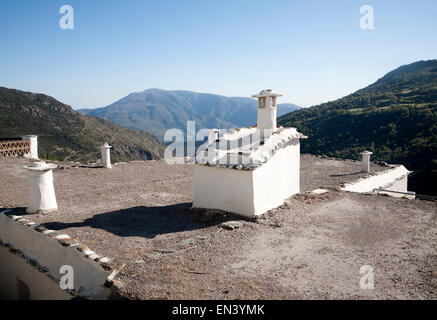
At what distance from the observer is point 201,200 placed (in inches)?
332

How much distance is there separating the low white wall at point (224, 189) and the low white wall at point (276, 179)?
0.66 feet

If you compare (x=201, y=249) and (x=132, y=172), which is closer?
(x=201, y=249)

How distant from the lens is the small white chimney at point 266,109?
9.32 metres

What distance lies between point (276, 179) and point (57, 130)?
153 feet

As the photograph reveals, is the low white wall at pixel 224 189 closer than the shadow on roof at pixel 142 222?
No

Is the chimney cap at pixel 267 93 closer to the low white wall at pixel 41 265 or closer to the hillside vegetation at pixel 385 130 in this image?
the low white wall at pixel 41 265

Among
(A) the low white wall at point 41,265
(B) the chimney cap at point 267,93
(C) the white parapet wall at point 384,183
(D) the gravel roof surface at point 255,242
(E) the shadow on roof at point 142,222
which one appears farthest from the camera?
(C) the white parapet wall at point 384,183

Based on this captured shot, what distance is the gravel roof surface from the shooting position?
4.57 meters

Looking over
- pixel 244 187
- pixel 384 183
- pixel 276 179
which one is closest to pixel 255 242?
pixel 244 187

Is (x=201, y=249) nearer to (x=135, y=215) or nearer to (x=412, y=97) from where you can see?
(x=135, y=215)

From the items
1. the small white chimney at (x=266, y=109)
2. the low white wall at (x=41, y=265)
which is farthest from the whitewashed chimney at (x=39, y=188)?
the small white chimney at (x=266, y=109)

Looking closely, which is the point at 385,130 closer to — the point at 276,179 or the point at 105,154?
the point at 276,179
